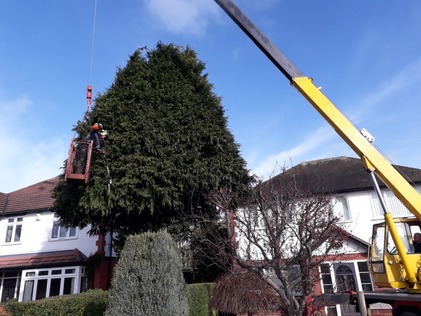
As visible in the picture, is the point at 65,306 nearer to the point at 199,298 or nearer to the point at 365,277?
the point at 199,298

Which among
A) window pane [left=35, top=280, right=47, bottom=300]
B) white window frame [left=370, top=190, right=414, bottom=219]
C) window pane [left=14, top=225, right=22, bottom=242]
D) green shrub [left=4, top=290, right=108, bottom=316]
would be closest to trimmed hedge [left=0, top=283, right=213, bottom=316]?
green shrub [left=4, top=290, right=108, bottom=316]

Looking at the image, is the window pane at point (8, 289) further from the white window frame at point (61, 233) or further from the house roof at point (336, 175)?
the house roof at point (336, 175)

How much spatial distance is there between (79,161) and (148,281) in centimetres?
608

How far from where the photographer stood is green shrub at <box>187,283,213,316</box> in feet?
36.9

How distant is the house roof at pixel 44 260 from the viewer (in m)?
18.2

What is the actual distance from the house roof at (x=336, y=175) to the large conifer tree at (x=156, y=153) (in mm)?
4879

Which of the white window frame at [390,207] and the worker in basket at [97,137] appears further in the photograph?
the white window frame at [390,207]

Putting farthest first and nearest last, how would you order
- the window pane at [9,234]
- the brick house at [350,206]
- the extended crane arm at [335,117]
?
the window pane at [9,234] → the brick house at [350,206] → the extended crane arm at [335,117]

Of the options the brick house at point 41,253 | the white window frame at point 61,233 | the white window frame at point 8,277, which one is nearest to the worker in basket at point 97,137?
the brick house at point 41,253

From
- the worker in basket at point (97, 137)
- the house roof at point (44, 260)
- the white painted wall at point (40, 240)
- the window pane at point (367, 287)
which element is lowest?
the window pane at point (367, 287)

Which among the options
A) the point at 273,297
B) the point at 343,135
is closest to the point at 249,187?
the point at 273,297

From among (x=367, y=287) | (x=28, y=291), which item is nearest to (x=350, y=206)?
(x=367, y=287)

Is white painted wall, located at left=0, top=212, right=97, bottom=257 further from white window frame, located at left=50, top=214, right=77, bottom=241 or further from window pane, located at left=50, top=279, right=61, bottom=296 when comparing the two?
window pane, located at left=50, top=279, right=61, bottom=296

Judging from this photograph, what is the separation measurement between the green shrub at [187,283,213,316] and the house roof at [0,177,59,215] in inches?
514
